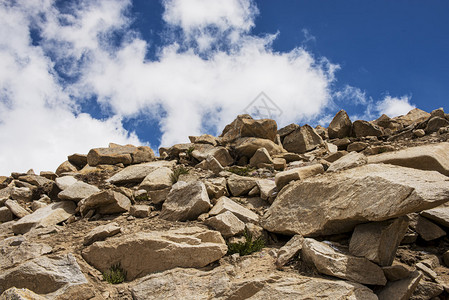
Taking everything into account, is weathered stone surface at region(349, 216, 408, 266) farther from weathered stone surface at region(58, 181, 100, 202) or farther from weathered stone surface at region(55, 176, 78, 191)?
weathered stone surface at region(55, 176, 78, 191)

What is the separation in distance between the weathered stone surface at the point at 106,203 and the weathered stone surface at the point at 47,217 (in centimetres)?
63

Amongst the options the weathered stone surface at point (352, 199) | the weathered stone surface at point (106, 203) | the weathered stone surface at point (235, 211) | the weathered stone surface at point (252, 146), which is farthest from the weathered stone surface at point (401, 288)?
the weathered stone surface at point (252, 146)

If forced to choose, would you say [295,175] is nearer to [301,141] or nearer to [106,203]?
[106,203]

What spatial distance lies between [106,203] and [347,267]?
5.86 meters

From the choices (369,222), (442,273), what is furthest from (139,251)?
(442,273)

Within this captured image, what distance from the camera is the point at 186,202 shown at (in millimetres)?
6988

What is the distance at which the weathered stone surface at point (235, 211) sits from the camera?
657 cm

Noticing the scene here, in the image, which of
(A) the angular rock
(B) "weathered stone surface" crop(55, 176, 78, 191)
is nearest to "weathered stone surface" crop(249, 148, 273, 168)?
(A) the angular rock

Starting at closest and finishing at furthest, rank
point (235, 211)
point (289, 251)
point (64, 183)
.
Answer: point (289, 251), point (235, 211), point (64, 183)

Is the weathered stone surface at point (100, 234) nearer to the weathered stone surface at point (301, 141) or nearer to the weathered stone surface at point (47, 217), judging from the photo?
the weathered stone surface at point (47, 217)

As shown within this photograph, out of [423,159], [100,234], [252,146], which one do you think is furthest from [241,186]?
[423,159]

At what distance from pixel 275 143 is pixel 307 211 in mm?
8009

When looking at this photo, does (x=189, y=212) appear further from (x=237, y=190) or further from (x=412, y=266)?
(x=412, y=266)

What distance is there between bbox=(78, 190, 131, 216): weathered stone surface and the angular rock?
1.47m
